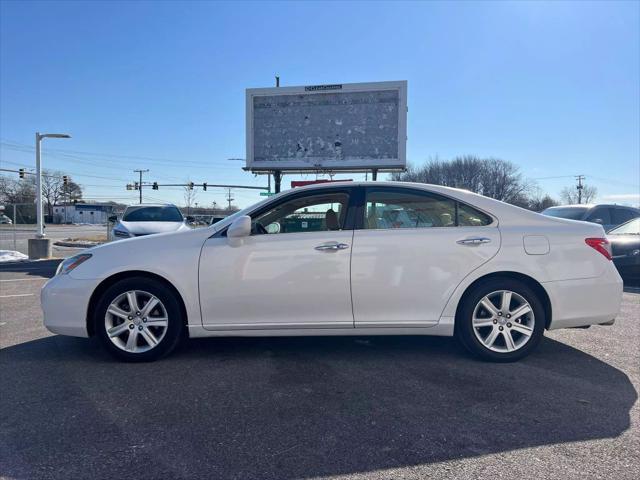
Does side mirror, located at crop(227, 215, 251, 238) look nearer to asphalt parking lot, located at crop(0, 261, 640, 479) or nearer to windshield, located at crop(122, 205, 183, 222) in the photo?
asphalt parking lot, located at crop(0, 261, 640, 479)

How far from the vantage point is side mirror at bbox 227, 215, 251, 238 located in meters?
3.72

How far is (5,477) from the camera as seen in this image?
2.21m

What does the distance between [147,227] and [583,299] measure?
8.79 m

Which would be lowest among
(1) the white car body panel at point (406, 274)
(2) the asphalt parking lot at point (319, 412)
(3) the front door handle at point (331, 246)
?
(2) the asphalt parking lot at point (319, 412)

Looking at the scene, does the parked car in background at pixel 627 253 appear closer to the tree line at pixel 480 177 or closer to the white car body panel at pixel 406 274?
the white car body panel at pixel 406 274

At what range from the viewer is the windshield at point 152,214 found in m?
10.8

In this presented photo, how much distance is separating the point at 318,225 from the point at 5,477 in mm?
2742

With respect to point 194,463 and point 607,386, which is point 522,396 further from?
point 194,463

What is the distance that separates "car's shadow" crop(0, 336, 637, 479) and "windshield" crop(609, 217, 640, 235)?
5.58 meters

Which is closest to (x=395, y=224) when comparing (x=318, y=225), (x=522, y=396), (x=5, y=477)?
(x=318, y=225)

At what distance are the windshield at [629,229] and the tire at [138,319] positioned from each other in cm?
857

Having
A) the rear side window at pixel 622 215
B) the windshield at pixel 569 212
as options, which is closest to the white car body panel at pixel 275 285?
the windshield at pixel 569 212

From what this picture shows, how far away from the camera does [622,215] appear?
9.54 meters

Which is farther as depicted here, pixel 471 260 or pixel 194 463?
pixel 471 260
